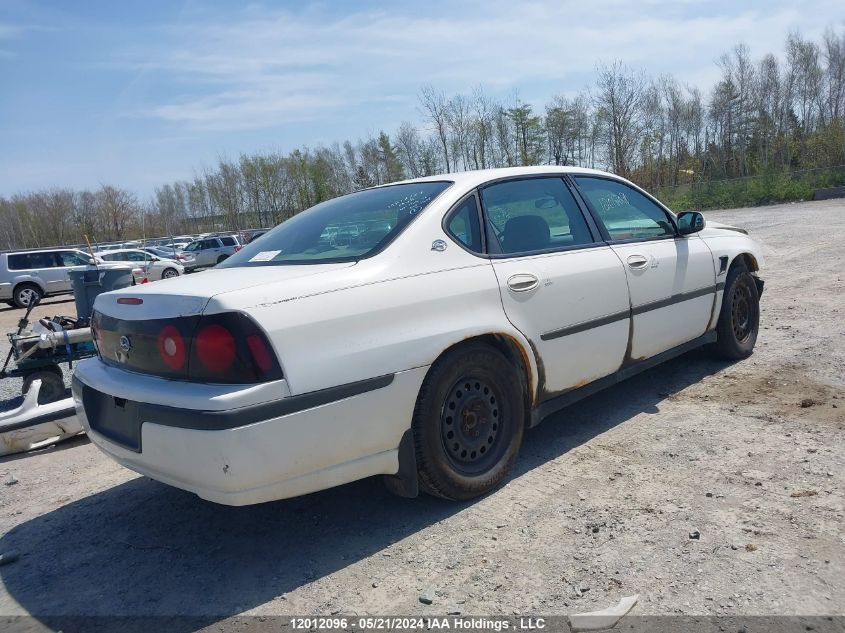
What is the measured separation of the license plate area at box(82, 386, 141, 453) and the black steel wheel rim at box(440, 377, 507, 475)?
1.36 metres

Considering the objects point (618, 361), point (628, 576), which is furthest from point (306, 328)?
point (618, 361)

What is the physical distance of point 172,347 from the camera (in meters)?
2.54

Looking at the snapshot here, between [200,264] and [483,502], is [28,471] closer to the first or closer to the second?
[483,502]

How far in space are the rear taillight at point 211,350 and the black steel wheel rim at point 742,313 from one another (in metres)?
4.02

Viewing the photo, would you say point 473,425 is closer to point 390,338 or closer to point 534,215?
point 390,338

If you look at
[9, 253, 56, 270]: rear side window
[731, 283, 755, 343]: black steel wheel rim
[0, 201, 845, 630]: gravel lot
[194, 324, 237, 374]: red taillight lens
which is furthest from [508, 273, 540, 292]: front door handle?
[9, 253, 56, 270]: rear side window

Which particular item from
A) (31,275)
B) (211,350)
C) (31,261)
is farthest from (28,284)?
(211,350)

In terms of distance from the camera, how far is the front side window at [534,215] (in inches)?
137

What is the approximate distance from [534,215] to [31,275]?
20.7 metres

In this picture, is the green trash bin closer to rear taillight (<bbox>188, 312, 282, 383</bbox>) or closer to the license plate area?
the license plate area

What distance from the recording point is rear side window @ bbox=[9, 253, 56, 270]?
19.6 meters

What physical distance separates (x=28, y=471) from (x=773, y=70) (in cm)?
5618

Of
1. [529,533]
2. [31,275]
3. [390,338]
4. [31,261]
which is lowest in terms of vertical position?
[529,533]

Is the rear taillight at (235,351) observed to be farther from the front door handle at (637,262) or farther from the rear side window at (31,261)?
the rear side window at (31,261)
